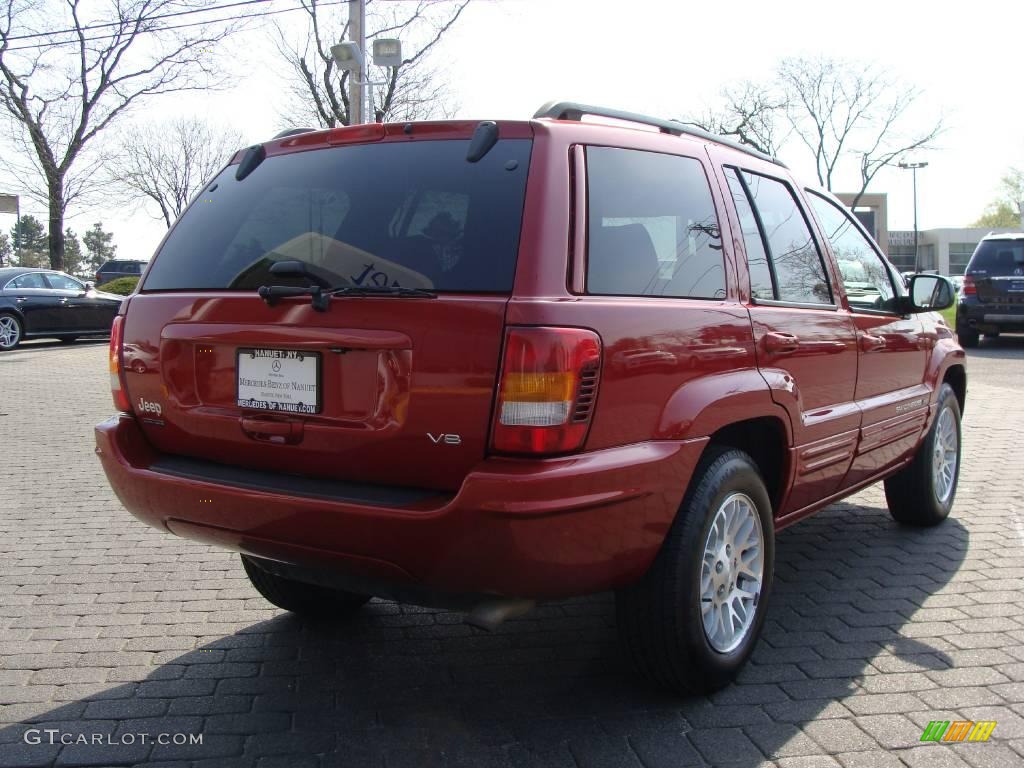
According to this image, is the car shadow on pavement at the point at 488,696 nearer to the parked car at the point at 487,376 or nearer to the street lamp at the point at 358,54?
the parked car at the point at 487,376

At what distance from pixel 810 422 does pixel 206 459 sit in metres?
2.21

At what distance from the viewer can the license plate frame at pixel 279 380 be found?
8.86ft

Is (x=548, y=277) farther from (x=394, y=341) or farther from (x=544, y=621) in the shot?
(x=544, y=621)

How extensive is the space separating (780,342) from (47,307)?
16.9 meters

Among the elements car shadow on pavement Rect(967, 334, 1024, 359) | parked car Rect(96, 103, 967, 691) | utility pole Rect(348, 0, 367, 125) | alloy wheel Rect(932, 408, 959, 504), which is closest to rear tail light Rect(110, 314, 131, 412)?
parked car Rect(96, 103, 967, 691)

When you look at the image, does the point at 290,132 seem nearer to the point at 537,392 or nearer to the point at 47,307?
the point at 537,392

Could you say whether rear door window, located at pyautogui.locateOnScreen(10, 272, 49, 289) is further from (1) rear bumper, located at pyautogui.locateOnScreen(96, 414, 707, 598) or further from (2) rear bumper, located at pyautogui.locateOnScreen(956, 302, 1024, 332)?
(2) rear bumper, located at pyautogui.locateOnScreen(956, 302, 1024, 332)

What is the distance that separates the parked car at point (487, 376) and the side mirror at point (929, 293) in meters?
1.44

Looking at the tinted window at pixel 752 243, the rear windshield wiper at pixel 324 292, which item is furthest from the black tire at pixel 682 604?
the rear windshield wiper at pixel 324 292

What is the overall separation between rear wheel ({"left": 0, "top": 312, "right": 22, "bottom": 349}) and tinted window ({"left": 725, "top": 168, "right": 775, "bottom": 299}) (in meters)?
16.3

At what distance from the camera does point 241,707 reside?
3000mm

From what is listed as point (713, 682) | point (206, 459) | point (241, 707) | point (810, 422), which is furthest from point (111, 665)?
point (810, 422)

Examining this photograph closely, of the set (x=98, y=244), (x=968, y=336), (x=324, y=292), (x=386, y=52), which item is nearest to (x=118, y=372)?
(x=324, y=292)

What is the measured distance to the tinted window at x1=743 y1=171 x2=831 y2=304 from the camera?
363cm
